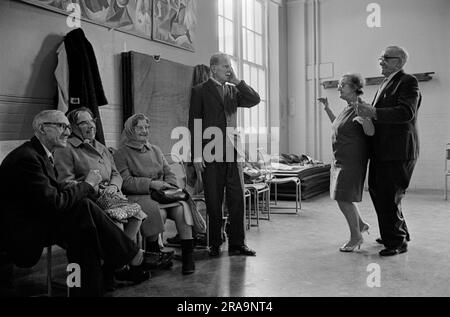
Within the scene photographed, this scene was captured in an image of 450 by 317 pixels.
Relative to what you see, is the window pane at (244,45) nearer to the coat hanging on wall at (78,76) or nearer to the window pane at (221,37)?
the window pane at (221,37)

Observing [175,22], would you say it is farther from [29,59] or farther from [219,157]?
[219,157]

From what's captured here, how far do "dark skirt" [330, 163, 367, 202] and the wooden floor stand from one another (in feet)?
1.59

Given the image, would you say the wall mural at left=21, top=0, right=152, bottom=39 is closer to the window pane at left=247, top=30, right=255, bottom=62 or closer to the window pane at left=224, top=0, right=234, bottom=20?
the window pane at left=224, top=0, right=234, bottom=20

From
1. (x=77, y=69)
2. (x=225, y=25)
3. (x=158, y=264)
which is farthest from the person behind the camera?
(x=225, y=25)

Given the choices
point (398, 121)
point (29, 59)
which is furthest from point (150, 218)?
point (398, 121)

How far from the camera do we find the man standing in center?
3.92m

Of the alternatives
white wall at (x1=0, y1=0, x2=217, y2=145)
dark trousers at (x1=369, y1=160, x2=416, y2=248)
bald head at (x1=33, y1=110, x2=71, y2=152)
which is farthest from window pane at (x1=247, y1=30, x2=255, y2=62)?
bald head at (x1=33, y1=110, x2=71, y2=152)

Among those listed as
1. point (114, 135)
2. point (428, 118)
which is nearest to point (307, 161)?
point (428, 118)

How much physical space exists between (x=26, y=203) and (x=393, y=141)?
8.99 ft

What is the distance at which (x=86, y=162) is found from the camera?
324 centimetres
